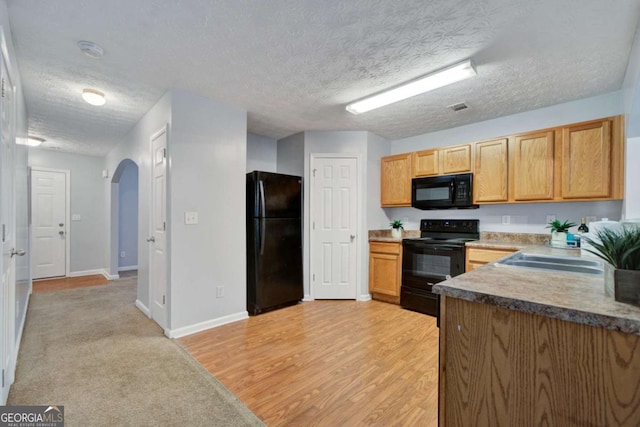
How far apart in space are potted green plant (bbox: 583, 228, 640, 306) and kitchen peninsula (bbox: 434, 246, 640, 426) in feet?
0.12

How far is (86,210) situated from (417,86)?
6.30m

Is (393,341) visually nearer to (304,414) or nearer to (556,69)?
(304,414)

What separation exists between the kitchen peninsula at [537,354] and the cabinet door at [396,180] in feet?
9.28

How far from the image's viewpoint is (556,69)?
89.4 inches

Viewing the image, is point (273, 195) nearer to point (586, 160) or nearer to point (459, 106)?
point (459, 106)

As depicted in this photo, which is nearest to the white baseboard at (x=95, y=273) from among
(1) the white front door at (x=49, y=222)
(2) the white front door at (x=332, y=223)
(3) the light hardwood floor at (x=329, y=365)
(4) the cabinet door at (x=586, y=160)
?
(1) the white front door at (x=49, y=222)

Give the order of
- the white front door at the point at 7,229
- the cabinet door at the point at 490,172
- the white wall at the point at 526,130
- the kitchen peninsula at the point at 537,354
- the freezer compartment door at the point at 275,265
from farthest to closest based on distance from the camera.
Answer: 1. the freezer compartment door at the point at 275,265
2. the cabinet door at the point at 490,172
3. the white wall at the point at 526,130
4. the white front door at the point at 7,229
5. the kitchen peninsula at the point at 537,354

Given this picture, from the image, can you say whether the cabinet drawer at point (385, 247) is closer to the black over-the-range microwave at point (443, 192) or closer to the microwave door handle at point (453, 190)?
the black over-the-range microwave at point (443, 192)

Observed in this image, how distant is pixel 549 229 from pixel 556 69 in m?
1.71

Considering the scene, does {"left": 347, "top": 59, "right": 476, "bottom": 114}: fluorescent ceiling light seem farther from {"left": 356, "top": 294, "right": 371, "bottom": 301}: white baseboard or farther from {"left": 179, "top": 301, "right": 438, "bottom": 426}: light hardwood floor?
{"left": 356, "top": 294, "right": 371, "bottom": 301}: white baseboard

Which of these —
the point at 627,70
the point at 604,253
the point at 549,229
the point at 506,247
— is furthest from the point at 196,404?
the point at 627,70

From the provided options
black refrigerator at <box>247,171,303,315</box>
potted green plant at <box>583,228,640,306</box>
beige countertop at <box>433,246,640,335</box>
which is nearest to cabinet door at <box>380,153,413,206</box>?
black refrigerator at <box>247,171,303,315</box>

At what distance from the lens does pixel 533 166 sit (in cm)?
294

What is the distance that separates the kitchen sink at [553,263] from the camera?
5.59ft
